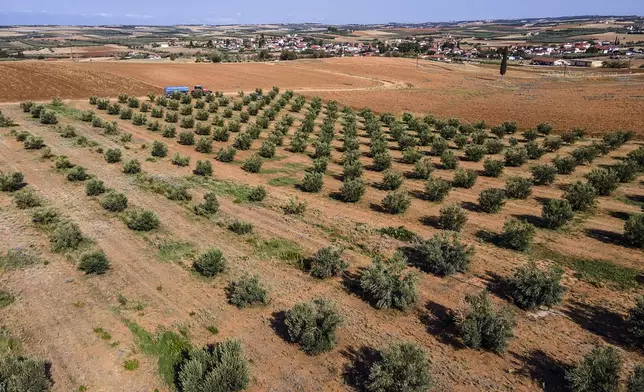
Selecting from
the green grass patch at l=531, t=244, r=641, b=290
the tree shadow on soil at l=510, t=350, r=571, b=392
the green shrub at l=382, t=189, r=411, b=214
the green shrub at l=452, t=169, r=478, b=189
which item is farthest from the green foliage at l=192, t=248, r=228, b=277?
the green shrub at l=452, t=169, r=478, b=189

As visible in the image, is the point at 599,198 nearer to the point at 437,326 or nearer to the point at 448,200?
the point at 448,200

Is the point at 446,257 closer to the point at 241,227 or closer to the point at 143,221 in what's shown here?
the point at 241,227

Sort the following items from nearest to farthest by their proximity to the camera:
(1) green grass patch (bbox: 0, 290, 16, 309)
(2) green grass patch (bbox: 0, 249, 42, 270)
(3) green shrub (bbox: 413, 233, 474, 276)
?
(1) green grass patch (bbox: 0, 290, 16, 309)
(2) green grass patch (bbox: 0, 249, 42, 270)
(3) green shrub (bbox: 413, 233, 474, 276)

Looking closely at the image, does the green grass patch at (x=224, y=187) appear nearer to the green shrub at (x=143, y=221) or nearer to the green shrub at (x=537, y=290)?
the green shrub at (x=143, y=221)

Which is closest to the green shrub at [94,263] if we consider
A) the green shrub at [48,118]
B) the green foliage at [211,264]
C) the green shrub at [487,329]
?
the green foliage at [211,264]

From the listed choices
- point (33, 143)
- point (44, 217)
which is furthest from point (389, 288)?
point (33, 143)

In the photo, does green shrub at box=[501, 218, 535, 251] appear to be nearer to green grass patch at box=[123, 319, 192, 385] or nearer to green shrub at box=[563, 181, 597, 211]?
green shrub at box=[563, 181, 597, 211]
